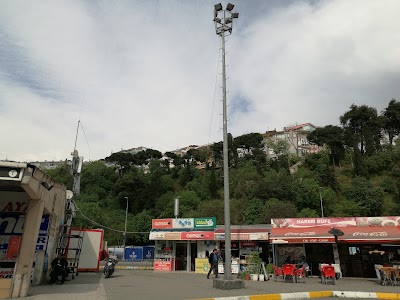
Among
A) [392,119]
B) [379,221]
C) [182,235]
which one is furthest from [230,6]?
[392,119]

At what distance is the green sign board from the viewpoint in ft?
75.5

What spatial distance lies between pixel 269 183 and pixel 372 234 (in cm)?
4593

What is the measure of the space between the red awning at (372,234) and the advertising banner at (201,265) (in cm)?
907

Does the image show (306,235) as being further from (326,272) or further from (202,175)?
(202,175)

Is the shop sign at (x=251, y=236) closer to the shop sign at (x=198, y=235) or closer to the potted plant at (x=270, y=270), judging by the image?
the shop sign at (x=198, y=235)

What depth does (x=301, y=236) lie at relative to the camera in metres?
18.3

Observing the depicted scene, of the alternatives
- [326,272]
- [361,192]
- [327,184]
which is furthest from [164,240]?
[327,184]

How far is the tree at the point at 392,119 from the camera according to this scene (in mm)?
77750

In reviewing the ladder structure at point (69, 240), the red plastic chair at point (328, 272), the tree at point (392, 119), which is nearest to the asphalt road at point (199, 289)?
the red plastic chair at point (328, 272)

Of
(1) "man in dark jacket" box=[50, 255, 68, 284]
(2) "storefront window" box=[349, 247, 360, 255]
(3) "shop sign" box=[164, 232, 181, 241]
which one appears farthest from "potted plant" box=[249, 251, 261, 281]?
(1) "man in dark jacket" box=[50, 255, 68, 284]

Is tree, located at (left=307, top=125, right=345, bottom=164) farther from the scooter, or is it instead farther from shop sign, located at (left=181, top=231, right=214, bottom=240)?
the scooter

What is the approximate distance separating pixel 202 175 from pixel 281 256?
234ft

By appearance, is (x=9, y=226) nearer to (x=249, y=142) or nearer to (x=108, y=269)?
(x=108, y=269)

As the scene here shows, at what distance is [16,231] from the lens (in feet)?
41.1
